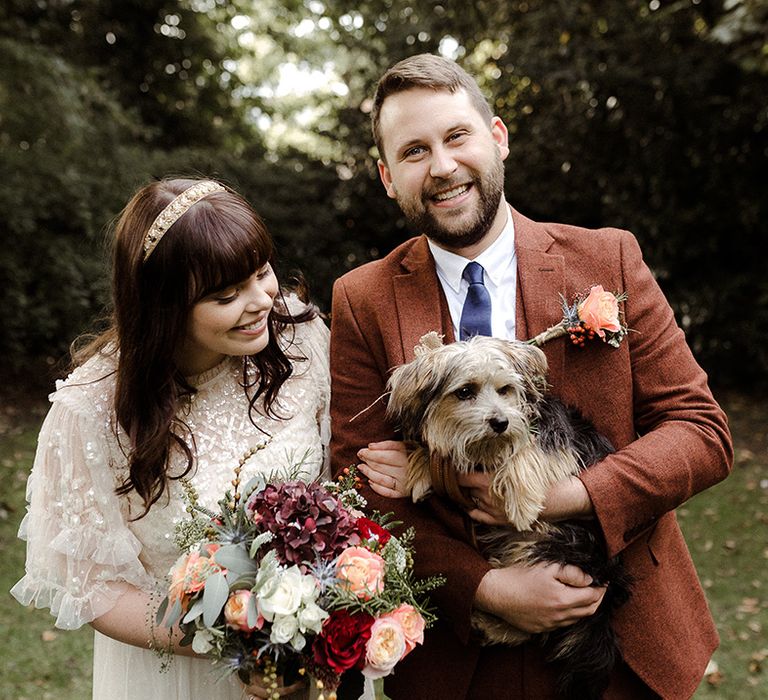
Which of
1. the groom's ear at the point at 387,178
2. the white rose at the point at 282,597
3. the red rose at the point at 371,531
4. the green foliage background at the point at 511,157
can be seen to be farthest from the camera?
the green foliage background at the point at 511,157

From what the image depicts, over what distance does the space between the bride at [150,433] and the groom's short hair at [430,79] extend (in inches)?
26.1

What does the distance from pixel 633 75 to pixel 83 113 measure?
668cm

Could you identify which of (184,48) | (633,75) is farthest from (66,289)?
(633,75)

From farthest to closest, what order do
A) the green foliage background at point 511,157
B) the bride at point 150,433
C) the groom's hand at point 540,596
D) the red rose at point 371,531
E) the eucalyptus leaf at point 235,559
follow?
the green foliage background at point 511,157, the bride at point 150,433, the groom's hand at point 540,596, the red rose at point 371,531, the eucalyptus leaf at point 235,559

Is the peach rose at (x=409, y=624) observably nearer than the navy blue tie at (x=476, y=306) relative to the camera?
Yes

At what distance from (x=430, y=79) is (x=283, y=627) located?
1824 mm

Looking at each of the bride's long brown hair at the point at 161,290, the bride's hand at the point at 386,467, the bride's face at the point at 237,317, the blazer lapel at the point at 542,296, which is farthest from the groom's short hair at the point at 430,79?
the bride's hand at the point at 386,467

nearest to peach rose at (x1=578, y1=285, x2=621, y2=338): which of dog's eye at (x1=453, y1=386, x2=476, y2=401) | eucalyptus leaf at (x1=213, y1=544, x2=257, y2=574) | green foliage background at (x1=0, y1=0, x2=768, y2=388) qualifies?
dog's eye at (x1=453, y1=386, x2=476, y2=401)

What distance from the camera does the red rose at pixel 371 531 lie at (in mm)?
2291

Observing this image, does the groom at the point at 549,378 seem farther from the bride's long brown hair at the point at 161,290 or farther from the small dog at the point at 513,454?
the bride's long brown hair at the point at 161,290

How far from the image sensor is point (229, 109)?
14.0 metres

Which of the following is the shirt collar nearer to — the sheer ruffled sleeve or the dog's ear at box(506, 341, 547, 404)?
the dog's ear at box(506, 341, 547, 404)

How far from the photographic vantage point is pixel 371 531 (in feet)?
7.59

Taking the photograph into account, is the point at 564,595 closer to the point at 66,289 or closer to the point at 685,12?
the point at 66,289
